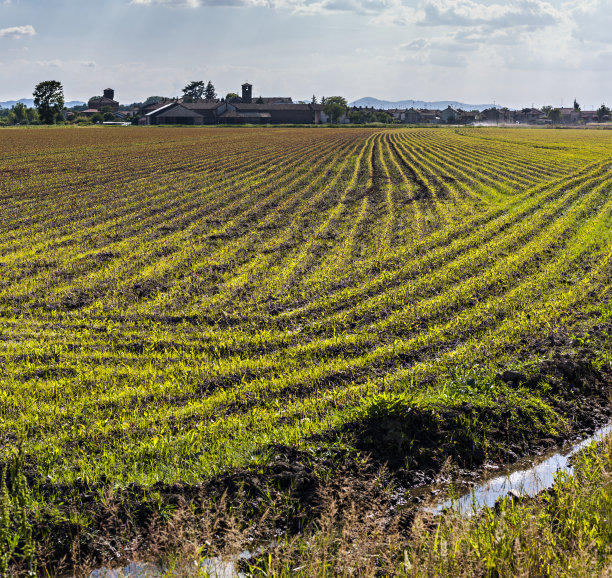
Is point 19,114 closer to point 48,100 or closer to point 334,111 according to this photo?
point 48,100

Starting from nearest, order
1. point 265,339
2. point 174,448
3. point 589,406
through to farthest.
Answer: point 174,448, point 589,406, point 265,339

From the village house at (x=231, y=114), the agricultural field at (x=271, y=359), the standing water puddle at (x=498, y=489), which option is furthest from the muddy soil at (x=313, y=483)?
the village house at (x=231, y=114)

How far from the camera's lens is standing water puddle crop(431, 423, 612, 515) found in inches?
211

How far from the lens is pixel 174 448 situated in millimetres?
5977

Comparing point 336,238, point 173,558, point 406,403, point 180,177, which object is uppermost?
point 180,177

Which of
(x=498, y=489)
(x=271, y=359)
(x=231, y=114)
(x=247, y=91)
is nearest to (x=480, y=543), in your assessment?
(x=498, y=489)

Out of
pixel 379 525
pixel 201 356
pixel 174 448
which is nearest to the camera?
pixel 379 525

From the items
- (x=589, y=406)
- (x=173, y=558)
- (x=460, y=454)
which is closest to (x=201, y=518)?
(x=173, y=558)

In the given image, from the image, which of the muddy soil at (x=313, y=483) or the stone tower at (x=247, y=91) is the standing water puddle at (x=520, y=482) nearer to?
the muddy soil at (x=313, y=483)

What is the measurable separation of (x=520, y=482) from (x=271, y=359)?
3.88 meters

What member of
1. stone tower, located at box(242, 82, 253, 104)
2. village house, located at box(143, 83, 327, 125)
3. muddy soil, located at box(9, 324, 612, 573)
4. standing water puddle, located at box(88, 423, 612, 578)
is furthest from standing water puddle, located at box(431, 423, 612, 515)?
stone tower, located at box(242, 82, 253, 104)

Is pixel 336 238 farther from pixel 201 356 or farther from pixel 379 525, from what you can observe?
pixel 379 525

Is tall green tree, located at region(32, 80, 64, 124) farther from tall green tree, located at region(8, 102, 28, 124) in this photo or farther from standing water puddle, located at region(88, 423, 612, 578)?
standing water puddle, located at region(88, 423, 612, 578)

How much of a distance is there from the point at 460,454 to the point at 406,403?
772 mm
